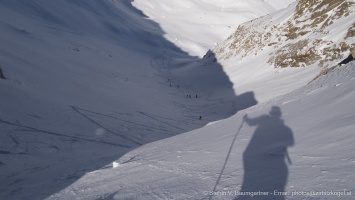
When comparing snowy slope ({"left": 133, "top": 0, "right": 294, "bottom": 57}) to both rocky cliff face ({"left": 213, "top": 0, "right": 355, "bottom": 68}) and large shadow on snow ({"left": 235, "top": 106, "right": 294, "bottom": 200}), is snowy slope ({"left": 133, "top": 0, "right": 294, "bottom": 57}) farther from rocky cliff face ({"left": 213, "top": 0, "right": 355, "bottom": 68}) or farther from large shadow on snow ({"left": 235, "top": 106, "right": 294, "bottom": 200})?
large shadow on snow ({"left": 235, "top": 106, "right": 294, "bottom": 200})

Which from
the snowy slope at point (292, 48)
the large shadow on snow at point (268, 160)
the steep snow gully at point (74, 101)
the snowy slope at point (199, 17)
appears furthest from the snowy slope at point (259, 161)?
the snowy slope at point (199, 17)

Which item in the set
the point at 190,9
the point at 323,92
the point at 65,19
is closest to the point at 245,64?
the point at 323,92

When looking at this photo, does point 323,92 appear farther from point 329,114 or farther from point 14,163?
point 14,163

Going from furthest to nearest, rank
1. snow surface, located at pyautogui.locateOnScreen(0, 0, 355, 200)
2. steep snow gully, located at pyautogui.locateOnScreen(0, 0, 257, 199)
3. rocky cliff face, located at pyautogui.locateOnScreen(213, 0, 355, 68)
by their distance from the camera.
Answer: rocky cliff face, located at pyautogui.locateOnScreen(213, 0, 355, 68) → steep snow gully, located at pyautogui.locateOnScreen(0, 0, 257, 199) → snow surface, located at pyautogui.locateOnScreen(0, 0, 355, 200)

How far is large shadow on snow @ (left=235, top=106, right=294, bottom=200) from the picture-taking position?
3.85 metres

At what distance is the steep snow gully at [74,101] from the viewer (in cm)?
845

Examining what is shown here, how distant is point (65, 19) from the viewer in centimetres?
3316

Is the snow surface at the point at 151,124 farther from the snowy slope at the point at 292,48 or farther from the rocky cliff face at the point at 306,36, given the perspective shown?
the rocky cliff face at the point at 306,36

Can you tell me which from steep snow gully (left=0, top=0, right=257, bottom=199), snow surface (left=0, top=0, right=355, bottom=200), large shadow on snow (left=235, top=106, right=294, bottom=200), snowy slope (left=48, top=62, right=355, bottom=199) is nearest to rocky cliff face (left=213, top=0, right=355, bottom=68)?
snow surface (left=0, top=0, right=355, bottom=200)

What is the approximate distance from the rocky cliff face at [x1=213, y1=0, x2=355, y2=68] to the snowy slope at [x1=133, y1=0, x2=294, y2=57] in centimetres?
2238

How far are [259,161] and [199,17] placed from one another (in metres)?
59.9

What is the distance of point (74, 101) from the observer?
45.4 feet

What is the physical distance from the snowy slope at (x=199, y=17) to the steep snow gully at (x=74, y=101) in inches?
777

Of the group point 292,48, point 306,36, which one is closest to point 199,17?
point 306,36
